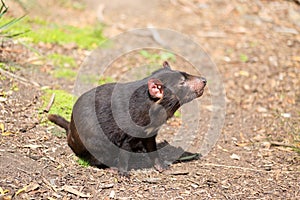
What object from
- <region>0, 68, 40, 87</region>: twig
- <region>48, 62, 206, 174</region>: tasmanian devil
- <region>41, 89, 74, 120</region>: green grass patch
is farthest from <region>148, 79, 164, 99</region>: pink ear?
<region>0, 68, 40, 87</region>: twig

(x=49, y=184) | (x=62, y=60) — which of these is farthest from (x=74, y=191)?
(x=62, y=60)

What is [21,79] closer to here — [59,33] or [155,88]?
[59,33]

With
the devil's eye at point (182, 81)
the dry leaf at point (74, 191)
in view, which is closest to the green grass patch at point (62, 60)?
the devil's eye at point (182, 81)

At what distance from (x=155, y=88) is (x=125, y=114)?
1.23ft

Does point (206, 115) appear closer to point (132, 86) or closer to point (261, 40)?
point (132, 86)

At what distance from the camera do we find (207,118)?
5.65 metres

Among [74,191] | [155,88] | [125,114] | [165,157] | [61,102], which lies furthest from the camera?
[61,102]

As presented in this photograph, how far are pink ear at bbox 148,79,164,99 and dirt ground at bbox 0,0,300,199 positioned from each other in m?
0.79

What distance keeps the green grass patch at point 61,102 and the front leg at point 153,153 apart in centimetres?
111

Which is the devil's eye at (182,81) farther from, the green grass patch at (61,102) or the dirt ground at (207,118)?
the green grass patch at (61,102)

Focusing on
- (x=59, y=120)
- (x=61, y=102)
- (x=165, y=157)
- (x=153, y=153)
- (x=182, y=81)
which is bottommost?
(x=165, y=157)

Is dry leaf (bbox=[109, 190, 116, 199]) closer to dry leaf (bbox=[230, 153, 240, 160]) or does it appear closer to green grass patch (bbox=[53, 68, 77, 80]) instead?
dry leaf (bbox=[230, 153, 240, 160])

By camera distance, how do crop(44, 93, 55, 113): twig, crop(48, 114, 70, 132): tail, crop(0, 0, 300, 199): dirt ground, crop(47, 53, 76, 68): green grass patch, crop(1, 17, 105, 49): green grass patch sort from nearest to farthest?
1. crop(0, 0, 300, 199): dirt ground
2. crop(48, 114, 70, 132): tail
3. crop(44, 93, 55, 113): twig
4. crop(47, 53, 76, 68): green grass patch
5. crop(1, 17, 105, 49): green grass patch

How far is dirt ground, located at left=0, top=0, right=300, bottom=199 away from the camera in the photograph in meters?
3.92
